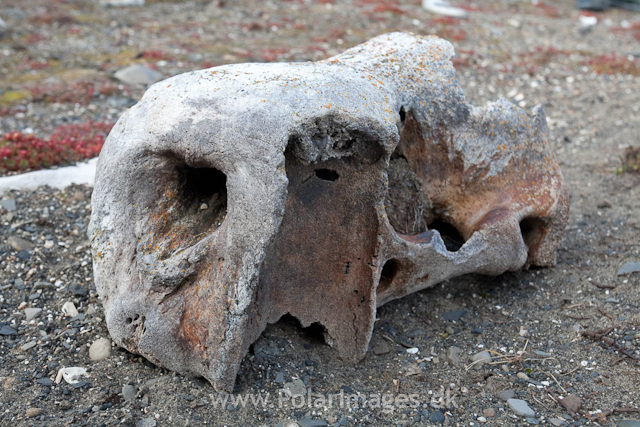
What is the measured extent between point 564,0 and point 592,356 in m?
19.6

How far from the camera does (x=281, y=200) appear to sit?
158 inches

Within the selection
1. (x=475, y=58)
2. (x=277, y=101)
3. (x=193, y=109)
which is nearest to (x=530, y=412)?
(x=277, y=101)

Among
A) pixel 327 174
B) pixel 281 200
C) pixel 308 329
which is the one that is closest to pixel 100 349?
pixel 308 329

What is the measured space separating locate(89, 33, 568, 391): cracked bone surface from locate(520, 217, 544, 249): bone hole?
1.74 ft

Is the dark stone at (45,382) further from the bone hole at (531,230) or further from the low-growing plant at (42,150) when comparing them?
the bone hole at (531,230)

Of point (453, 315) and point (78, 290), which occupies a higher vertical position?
point (78, 290)

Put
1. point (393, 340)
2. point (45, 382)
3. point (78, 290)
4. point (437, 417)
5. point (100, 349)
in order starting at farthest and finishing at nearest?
point (78, 290) < point (393, 340) < point (100, 349) < point (45, 382) < point (437, 417)

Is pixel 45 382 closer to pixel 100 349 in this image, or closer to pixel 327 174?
pixel 100 349

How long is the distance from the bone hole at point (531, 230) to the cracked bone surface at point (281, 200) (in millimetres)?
531

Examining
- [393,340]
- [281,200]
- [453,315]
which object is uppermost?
[281,200]

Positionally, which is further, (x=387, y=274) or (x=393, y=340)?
(x=393, y=340)

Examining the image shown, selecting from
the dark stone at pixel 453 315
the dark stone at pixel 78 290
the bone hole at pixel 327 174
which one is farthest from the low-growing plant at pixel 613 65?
the dark stone at pixel 78 290

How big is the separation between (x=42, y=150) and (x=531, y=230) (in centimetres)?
597

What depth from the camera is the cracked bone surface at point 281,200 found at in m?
4.13
